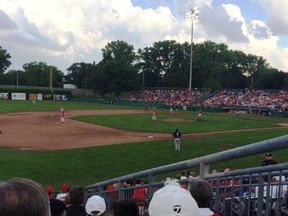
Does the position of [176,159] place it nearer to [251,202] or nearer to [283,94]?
[251,202]

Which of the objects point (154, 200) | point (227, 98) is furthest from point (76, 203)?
point (227, 98)

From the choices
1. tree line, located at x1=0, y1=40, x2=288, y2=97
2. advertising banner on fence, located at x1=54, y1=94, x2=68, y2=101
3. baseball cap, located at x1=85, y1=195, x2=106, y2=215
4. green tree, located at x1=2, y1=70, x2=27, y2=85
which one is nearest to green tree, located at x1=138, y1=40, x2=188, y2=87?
tree line, located at x1=0, y1=40, x2=288, y2=97

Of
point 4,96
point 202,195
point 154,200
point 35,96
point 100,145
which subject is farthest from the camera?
point 35,96

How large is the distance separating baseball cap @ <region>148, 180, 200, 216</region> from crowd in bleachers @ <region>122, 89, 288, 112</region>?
60.3 metres

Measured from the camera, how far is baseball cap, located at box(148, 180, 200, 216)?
9.12 feet

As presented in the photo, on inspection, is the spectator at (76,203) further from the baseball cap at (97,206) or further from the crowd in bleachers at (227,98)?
the crowd in bleachers at (227,98)

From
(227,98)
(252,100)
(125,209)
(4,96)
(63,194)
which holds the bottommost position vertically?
(63,194)

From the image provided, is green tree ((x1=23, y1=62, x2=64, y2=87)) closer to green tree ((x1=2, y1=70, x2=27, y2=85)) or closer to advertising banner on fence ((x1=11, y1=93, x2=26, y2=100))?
green tree ((x1=2, y1=70, x2=27, y2=85))

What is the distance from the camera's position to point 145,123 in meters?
44.4

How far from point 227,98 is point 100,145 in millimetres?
52470

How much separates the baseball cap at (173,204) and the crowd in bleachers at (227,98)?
2375 inches

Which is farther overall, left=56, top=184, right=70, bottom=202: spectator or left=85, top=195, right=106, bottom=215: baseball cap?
left=56, top=184, right=70, bottom=202: spectator

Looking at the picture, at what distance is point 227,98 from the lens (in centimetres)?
7881

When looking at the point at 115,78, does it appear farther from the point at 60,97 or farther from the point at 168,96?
the point at 168,96
